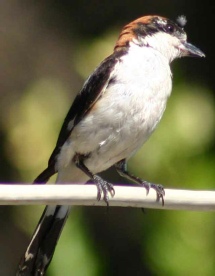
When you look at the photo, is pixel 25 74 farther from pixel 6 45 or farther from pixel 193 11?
pixel 193 11

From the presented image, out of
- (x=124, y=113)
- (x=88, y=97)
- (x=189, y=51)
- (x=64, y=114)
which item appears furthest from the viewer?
(x=64, y=114)

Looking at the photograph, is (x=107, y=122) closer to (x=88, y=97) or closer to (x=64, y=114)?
(x=88, y=97)

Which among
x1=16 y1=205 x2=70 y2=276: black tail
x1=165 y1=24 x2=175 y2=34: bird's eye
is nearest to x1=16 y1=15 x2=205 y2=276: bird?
x1=16 y1=205 x2=70 y2=276: black tail

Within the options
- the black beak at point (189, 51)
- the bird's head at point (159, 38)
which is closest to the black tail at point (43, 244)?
the bird's head at point (159, 38)

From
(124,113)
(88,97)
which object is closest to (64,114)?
(88,97)

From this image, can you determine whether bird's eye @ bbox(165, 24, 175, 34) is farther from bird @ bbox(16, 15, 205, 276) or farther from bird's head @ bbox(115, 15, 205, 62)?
bird @ bbox(16, 15, 205, 276)

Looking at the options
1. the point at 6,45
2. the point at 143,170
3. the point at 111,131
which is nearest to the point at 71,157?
the point at 111,131

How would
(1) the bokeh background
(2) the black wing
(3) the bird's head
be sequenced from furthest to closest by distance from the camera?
(1) the bokeh background, (3) the bird's head, (2) the black wing
